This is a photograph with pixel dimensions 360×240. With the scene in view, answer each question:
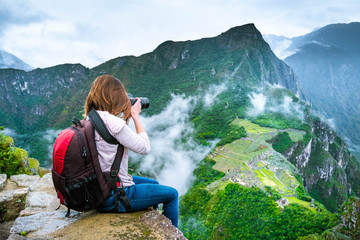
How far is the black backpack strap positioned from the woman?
0.12 ft

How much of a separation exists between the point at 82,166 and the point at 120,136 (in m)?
0.49

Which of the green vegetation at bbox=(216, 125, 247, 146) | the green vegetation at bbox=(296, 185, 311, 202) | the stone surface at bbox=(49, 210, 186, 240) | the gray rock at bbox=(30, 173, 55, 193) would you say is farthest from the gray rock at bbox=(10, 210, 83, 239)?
the green vegetation at bbox=(216, 125, 247, 146)

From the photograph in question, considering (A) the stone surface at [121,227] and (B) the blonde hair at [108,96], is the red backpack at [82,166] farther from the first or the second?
(A) the stone surface at [121,227]

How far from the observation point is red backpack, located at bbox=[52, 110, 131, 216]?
2.17 m

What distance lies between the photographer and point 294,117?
229 ft

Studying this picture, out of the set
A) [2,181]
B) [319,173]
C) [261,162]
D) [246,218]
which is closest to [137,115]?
[2,181]

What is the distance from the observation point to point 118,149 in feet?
7.73

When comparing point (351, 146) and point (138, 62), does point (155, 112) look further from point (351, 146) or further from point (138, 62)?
point (351, 146)

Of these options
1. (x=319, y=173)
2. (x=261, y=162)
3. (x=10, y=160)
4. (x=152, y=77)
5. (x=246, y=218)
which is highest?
(x=152, y=77)

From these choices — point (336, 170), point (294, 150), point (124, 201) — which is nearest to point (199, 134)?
point (294, 150)

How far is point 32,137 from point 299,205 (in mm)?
109741

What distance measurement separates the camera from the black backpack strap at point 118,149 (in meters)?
2.18

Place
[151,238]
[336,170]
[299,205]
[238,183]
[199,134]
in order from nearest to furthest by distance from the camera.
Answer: [151,238] → [299,205] → [238,183] → [336,170] → [199,134]

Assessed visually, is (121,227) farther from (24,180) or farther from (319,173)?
(319,173)
